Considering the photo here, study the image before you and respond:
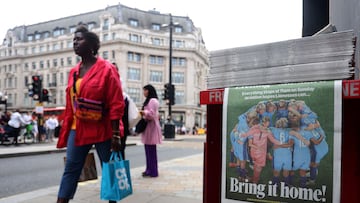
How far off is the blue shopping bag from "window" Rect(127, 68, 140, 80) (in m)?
69.4

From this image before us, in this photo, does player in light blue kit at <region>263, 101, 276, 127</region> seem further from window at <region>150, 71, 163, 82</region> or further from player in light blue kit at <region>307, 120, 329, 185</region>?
window at <region>150, 71, 163, 82</region>

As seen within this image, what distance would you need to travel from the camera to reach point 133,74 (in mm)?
72688

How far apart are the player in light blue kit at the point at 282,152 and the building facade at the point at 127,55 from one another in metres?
66.8

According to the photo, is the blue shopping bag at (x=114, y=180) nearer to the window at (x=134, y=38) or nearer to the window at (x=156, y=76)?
the window at (x=134, y=38)

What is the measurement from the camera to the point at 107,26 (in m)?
73.9

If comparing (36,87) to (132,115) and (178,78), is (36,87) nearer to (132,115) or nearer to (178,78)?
(132,115)

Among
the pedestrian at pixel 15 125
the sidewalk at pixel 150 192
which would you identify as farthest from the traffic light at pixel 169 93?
the sidewalk at pixel 150 192

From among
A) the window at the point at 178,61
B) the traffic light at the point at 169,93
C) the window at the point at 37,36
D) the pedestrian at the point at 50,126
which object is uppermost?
the window at the point at 37,36

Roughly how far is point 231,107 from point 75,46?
75.1 inches

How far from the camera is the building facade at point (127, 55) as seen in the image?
237ft

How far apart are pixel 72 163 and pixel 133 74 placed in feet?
230

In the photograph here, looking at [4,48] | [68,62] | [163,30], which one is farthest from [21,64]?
[163,30]

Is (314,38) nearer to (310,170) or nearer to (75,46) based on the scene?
(310,170)

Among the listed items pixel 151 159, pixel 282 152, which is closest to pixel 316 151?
pixel 282 152
